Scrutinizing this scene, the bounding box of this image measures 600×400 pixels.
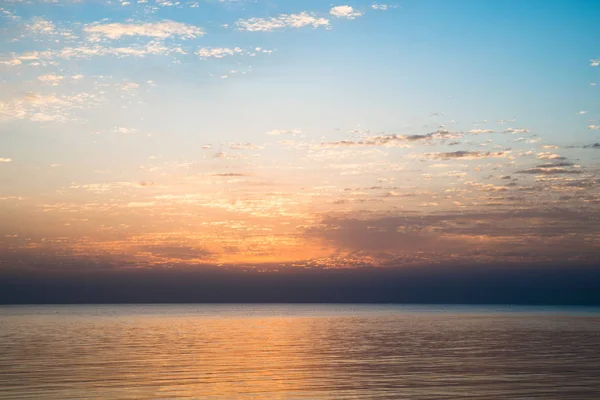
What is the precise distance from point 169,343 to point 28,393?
122 ft

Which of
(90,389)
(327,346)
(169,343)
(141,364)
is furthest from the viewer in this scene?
(169,343)

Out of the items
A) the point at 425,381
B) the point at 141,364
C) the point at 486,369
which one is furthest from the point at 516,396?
the point at 141,364

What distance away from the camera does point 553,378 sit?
38.9m

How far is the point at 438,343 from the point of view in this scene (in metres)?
67.6

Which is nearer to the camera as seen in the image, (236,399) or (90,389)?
(236,399)

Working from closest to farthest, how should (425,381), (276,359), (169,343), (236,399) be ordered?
(236,399), (425,381), (276,359), (169,343)

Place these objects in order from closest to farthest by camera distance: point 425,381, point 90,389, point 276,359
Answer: point 90,389 < point 425,381 < point 276,359

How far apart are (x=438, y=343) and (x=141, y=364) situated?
113 ft

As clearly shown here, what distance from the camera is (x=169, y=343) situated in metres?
69.8

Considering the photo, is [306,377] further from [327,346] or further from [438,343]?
[438,343]

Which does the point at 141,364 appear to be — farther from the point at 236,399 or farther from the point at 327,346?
the point at 327,346

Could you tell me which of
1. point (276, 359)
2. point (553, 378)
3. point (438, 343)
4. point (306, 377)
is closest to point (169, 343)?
point (276, 359)

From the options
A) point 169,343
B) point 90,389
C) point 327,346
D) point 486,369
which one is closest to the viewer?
point 90,389

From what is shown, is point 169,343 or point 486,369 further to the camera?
point 169,343
